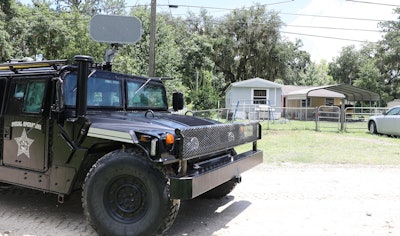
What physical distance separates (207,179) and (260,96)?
27.1 metres

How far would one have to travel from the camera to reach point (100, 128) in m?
4.00

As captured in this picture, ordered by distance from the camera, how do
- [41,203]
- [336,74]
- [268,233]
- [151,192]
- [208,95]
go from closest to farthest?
[151,192]
[268,233]
[41,203]
[208,95]
[336,74]

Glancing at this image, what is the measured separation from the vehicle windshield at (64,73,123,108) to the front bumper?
5.58ft

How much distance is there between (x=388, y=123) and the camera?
632 inches

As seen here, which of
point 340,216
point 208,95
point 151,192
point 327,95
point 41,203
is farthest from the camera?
point 327,95

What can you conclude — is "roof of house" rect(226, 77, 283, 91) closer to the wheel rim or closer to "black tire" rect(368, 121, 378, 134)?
"black tire" rect(368, 121, 378, 134)

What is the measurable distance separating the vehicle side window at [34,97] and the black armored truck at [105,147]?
1 centimetres

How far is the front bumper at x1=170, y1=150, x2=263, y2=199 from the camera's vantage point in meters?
3.58

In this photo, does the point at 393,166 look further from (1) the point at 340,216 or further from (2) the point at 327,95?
(2) the point at 327,95

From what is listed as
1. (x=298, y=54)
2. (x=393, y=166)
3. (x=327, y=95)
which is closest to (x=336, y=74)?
(x=298, y=54)

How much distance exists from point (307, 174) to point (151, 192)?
16.0 feet

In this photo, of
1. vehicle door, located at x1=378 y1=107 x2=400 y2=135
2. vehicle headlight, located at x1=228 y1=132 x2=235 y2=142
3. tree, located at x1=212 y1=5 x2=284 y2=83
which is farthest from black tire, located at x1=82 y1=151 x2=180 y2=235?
tree, located at x1=212 y1=5 x2=284 y2=83

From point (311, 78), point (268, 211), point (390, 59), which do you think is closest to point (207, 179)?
point (268, 211)

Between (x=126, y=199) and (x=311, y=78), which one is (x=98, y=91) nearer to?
(x=126, y=199)
